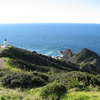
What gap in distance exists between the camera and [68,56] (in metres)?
87.6

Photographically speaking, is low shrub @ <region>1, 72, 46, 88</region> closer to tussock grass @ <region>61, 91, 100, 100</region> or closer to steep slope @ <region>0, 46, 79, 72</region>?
tussock grass @ <region>61, 91, 100, 100</region>

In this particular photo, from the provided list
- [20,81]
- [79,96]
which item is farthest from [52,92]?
[20,81]

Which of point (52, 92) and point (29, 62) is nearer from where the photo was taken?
point (52, 92)

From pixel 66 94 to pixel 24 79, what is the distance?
3.87 m

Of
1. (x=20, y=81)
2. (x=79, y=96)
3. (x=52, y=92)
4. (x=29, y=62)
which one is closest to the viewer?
(x=79, y=96)

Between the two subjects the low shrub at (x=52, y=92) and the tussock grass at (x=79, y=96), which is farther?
the low shrub at (x=52, y=92)

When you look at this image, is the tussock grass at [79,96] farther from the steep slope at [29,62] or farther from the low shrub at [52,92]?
the steep slope at [29,62]

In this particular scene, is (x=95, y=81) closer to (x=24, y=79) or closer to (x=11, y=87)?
(x=24, y=79)

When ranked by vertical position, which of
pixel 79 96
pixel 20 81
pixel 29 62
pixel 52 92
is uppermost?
pixel 79 96

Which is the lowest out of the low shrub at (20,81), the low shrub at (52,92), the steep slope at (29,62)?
the steep slope at (29,62)

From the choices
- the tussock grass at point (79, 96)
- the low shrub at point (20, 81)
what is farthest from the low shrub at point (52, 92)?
the low shrub at point (20, 81)

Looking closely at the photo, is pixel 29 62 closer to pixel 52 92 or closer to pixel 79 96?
pixel 52 92

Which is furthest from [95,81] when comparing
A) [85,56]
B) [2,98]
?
[85,56]

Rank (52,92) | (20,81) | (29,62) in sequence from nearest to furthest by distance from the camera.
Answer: (52,92) → (20,81) → (29,62)
